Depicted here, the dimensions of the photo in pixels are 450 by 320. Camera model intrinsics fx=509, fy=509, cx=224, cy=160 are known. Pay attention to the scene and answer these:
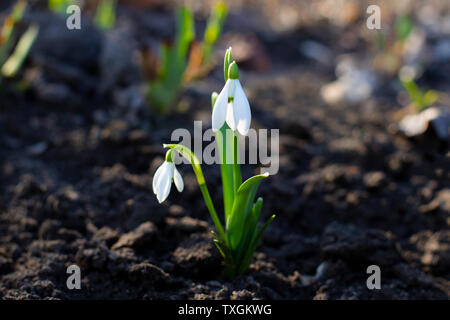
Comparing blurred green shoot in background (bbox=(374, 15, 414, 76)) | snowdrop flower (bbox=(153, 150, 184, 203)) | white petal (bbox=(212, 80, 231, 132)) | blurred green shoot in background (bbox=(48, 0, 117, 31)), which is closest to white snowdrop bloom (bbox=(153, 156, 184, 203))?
snowdrop flower (bbox=(153, 150, 184, 203))

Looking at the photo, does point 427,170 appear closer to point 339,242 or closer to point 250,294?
point 339,242

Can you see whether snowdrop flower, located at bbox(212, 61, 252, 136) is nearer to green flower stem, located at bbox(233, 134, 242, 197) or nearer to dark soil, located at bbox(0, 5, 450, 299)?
green flower stem, located at bbox(233, 134, 242, 197)

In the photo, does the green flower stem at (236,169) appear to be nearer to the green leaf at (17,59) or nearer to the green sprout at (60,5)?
the green leaf at (17,59)

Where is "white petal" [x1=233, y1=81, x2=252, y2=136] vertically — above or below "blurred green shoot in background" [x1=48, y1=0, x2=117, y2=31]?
below

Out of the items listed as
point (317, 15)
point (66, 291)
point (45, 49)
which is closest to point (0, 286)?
point (66, 291)

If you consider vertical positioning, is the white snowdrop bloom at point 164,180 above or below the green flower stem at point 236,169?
below

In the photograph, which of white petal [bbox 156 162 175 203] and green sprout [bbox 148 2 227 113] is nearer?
white petal [bbox 156 162 175 203]

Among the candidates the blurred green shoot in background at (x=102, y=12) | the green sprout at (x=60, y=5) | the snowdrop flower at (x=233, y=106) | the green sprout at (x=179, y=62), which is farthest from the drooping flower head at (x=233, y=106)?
the green sprout at (x=60, y=5)
